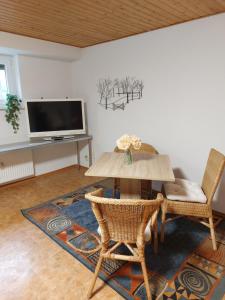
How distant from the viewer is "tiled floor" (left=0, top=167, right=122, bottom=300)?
1719 millimetres

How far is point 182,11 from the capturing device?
93.8 inches

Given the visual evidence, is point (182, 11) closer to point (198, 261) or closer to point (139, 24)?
point (139, 24)

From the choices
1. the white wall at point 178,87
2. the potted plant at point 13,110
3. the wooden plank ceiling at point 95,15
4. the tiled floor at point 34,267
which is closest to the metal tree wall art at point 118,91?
the white wall at point 178,87

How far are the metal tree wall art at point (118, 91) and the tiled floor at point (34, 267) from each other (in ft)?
6.96

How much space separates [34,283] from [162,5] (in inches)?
112

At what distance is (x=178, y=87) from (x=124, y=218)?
6.89 feet

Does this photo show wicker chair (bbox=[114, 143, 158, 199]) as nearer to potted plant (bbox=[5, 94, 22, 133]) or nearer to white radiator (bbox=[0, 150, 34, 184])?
white radiator (bbox=[0, 150, 34, 184])

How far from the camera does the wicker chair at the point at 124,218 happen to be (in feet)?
4.60

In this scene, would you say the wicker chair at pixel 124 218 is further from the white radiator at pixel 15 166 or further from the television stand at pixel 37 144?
the white radiator at pixel 15 166

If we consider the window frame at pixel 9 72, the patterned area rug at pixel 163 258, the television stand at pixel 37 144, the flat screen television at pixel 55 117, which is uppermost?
the window frame at pixel 9 72

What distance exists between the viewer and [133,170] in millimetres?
2246

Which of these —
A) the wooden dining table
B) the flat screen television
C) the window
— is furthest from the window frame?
the wooden dining table

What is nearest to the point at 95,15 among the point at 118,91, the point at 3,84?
the point at 118,91

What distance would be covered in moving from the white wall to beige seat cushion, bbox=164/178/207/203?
1.73 ft
